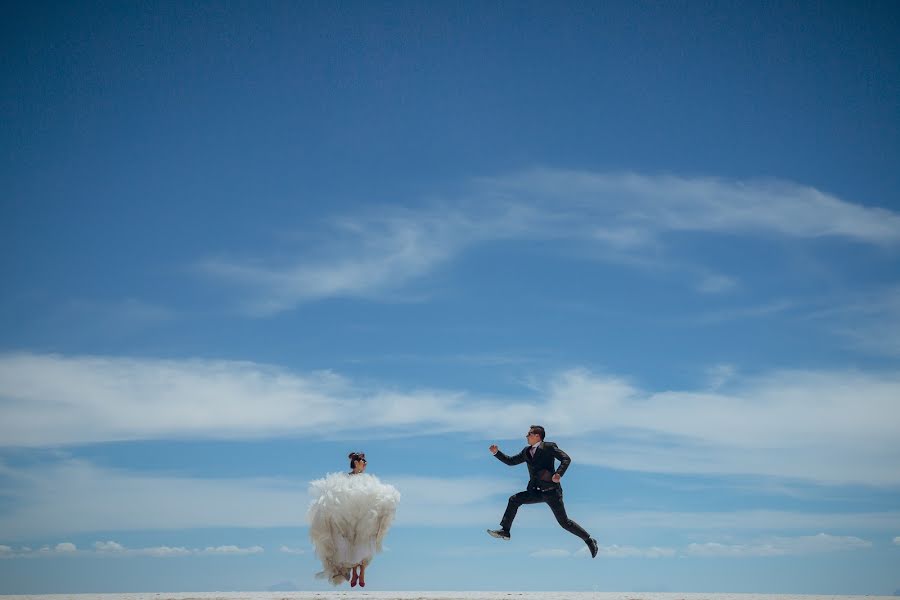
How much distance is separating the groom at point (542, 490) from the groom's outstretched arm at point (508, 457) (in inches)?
3.6

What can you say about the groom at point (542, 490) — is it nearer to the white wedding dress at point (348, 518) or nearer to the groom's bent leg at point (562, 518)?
the groom's bent leg at point (562, 518)

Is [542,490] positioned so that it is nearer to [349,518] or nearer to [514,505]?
[514,505]

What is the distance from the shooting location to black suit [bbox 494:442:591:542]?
71.5ft

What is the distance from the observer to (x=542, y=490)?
21797mm

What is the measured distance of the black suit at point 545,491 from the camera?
21781 millimetres

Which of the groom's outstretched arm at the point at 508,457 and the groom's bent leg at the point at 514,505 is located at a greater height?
the groom's outstretched arm at the point at 508,457

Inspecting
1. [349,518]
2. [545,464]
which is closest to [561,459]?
[545,464]

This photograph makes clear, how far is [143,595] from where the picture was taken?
1895cm

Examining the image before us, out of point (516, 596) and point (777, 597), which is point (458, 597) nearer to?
point (516, 596)

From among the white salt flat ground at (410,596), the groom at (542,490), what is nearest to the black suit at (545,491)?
the groom at (542,490)

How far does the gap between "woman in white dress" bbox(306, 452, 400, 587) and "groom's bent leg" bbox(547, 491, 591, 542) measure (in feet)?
10.5

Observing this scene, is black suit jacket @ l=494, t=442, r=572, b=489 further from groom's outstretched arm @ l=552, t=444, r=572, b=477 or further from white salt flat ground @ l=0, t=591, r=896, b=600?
white salt flat ground @ l=0, t=591, r=896, b=600

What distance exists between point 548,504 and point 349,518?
4114 millimetres

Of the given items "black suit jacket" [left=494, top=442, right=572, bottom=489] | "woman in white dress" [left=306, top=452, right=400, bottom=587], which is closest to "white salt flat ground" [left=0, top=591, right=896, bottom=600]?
"woman in white dress" [left=306, top=452, right=400, bottom=587]
